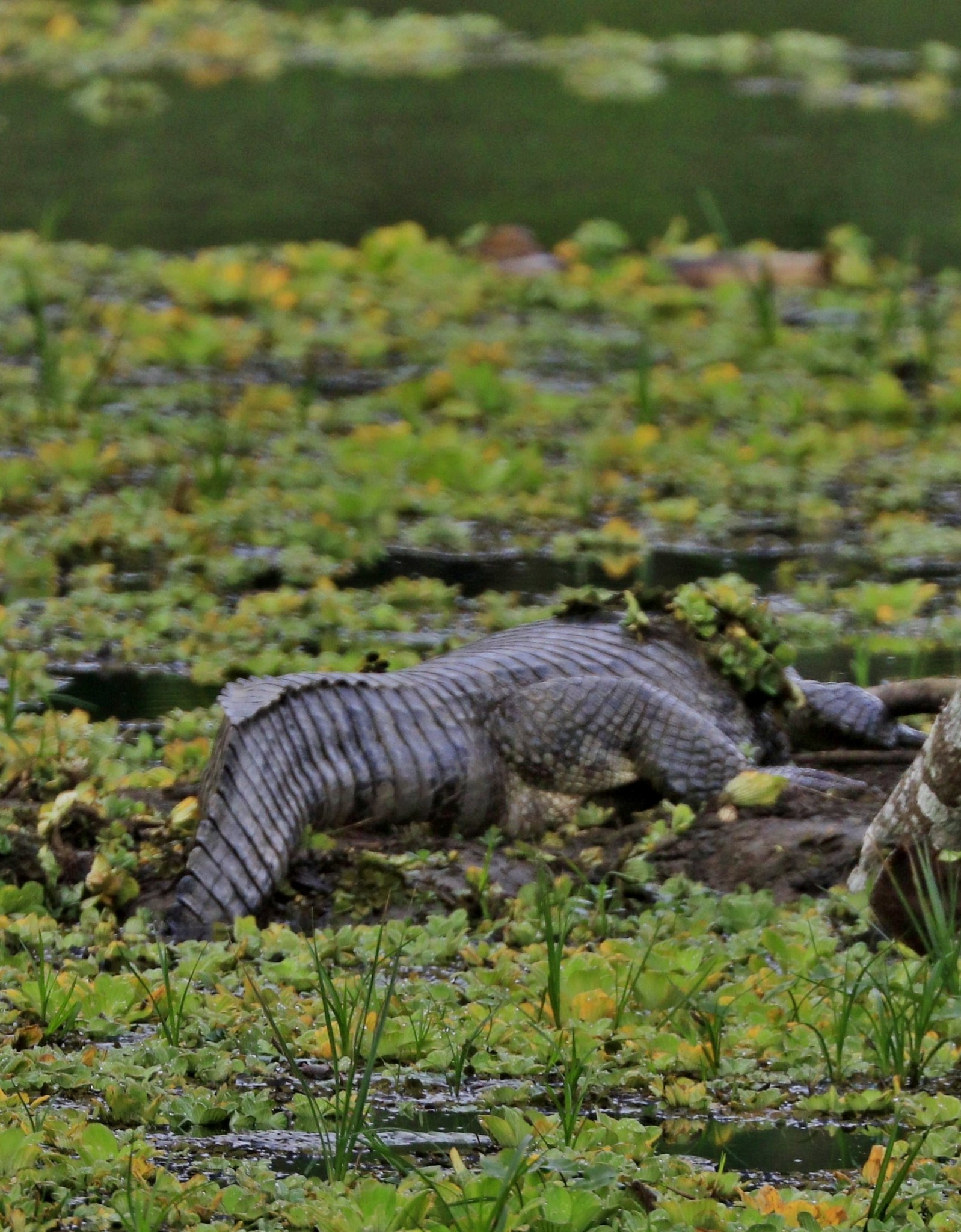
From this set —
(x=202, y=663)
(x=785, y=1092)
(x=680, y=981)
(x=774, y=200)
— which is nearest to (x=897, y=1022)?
(x=785, y=1092)

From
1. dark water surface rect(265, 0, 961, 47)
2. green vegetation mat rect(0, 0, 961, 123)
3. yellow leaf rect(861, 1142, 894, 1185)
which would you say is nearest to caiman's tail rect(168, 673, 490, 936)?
yellow leaf rect(861, 1142, 894, 1185)

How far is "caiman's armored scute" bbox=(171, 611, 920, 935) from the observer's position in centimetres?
494

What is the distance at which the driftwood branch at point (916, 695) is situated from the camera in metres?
5.89

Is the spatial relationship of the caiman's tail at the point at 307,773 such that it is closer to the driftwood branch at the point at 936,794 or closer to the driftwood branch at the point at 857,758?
the driftwood branch at the point at 857,758

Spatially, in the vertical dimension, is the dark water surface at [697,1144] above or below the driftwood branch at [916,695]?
below

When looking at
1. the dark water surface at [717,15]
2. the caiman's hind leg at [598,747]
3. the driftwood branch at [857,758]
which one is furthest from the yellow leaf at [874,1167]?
the dark water surface at [717,15]

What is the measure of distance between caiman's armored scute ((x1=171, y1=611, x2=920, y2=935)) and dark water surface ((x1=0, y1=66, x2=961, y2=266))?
790 centimetres

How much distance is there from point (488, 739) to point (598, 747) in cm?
29

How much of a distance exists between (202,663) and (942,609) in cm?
258

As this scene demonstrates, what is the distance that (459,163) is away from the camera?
54.0ft

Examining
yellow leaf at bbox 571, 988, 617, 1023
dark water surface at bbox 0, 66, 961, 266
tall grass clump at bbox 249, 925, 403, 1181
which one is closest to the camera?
tall grass clump at bbox 249, 925, 403, 1181

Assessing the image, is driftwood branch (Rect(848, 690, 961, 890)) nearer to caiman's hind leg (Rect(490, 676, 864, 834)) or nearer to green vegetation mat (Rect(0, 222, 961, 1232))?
green vegetation mat (Rect(0, 222, 961, 1232))

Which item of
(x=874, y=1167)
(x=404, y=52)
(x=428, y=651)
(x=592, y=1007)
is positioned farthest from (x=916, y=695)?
(x=404, y=52)

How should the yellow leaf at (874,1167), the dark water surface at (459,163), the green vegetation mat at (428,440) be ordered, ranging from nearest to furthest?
the yellow leaf at (874,1167), the green vegetation mat at (428,440), the dark water surface at (459,163)
